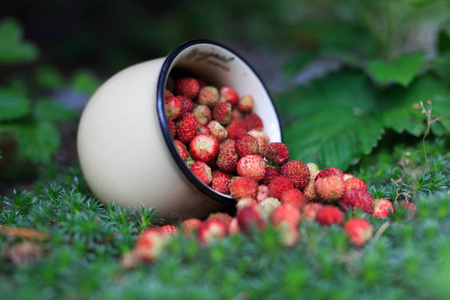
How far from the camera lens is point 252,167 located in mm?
1321

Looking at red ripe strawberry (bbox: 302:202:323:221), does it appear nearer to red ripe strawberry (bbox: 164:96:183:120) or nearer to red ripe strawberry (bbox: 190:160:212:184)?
red ripe strawberry (bbox: 190:160:212:184)

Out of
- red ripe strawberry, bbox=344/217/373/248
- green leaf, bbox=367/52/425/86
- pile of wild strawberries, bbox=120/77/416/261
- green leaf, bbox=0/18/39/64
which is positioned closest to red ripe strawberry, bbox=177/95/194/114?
pile of wild strawberries, bbox=120/77/416/261

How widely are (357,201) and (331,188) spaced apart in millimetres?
83

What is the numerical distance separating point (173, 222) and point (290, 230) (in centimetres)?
47

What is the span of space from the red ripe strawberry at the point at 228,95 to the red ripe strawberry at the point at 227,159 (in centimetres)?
26

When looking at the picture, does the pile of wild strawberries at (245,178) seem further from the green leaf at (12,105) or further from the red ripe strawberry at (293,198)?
the green leaf at (12,105)

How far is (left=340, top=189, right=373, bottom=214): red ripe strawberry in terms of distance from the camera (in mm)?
1179

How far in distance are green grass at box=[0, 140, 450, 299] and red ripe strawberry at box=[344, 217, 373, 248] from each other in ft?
0.06

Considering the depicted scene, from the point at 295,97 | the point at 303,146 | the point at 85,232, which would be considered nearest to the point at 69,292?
the point at 85,232

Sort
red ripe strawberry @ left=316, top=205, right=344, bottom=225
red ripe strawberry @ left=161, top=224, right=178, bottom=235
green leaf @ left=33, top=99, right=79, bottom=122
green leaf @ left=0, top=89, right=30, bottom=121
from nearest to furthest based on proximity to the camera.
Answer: red ripe strawberry @ left=316, top=205, right=344, bottom=225 < red ripe strawberry @ left=161, top=224, right=178, bottom=235 < green leaf @ left=0, top=89, right=30, bottom=121 < green leaf @ left=33, top=99, right=79, bottom=122

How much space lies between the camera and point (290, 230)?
979 millimetres

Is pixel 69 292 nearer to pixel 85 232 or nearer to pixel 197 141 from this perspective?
pixel 85 232

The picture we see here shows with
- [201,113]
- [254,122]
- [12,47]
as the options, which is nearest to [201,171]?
[201,113]

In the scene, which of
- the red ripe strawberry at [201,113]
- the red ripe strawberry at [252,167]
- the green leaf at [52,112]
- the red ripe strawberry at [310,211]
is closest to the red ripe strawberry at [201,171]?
the red ripe strawberry at [252,167]
